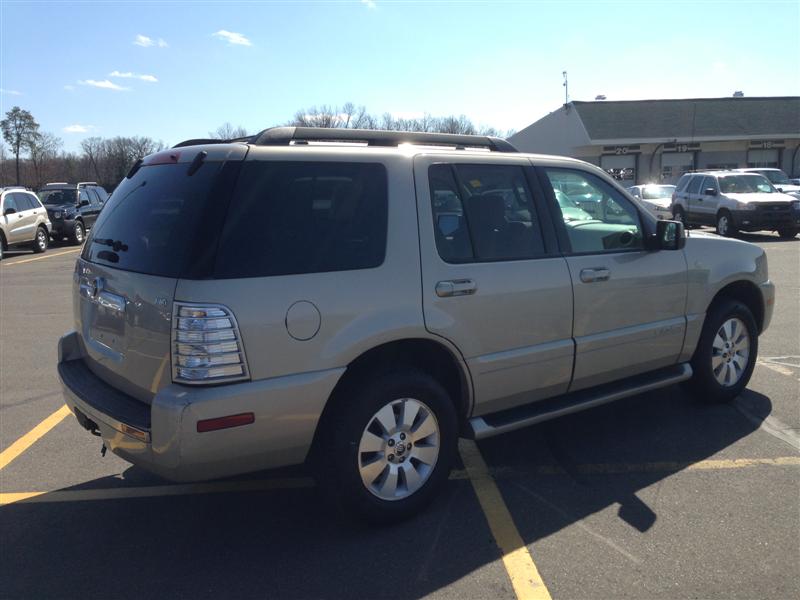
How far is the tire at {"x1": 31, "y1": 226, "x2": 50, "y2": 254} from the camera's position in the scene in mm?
19562

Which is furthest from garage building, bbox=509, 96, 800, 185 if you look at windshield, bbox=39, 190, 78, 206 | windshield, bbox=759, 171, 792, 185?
windshield, bbox=39, 190, 78, 206

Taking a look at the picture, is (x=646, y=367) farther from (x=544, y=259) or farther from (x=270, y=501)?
(x=270, y=501)

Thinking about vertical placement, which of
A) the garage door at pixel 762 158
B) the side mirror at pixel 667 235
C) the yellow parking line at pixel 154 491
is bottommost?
the yellow parking line at pixel 154 491

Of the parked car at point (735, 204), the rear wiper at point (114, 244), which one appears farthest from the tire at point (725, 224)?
the rear wiper at point (114, 244)

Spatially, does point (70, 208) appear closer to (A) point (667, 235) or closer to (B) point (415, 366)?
(B) point (415, 366)

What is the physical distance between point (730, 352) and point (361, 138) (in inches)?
134

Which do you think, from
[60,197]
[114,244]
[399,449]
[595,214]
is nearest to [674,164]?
[60,197]

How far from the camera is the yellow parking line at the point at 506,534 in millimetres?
3000

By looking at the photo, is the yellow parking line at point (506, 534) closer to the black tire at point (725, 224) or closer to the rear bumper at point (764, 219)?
the rear bumper at point (764, 219)

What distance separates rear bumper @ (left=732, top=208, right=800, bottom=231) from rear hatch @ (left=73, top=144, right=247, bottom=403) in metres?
18.6

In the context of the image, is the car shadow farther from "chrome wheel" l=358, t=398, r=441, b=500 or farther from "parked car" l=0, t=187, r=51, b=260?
"parked car" l=0, t=187, r=51, b=260

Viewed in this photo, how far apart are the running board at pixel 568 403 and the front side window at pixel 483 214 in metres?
0.95

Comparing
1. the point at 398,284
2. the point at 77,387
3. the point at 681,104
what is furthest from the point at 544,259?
the point at 681,104

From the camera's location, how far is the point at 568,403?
13.7ft
